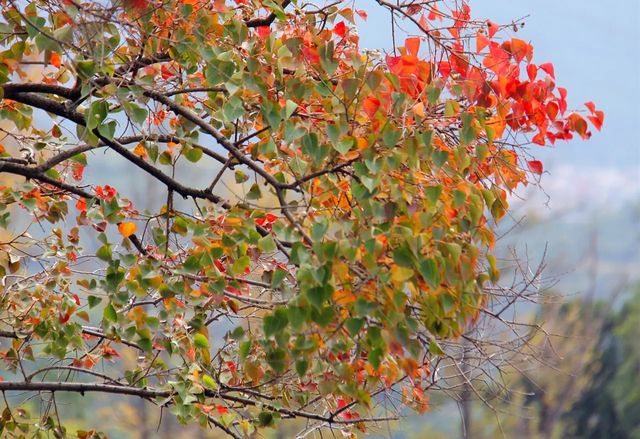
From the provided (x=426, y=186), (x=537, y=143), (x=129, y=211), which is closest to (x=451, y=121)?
(x=537, y=143)

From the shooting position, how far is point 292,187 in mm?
2383

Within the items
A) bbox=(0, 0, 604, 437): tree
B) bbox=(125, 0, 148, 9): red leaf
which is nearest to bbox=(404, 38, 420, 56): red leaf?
bbox=(0, 0, 604, 437): tree

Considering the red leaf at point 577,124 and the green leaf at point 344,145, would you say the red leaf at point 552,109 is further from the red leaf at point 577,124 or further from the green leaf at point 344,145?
the green leaf at point 344,145

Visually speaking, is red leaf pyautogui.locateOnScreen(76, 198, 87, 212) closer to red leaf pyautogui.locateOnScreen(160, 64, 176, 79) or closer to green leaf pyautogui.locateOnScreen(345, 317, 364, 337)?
red leaf pyautogui.locateOnScreen(160, 64, 176, 79)

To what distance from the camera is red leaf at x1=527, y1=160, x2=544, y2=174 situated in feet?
9.00

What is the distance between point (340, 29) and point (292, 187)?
3.28 ft

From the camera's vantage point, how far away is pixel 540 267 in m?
3.20

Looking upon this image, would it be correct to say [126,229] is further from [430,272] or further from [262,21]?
[430,272]

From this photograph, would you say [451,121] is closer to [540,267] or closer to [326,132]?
[326,132]

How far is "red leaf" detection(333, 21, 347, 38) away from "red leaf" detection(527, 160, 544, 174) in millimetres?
815

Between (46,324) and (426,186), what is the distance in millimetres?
1632

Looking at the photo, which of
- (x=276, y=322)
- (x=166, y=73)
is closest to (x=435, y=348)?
(x=276, y=322)

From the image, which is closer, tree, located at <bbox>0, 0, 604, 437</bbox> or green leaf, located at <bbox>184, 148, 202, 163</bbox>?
tree, located at <bbox>0, 0, 604, 437</bbox>

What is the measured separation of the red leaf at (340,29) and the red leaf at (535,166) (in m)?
0.81
